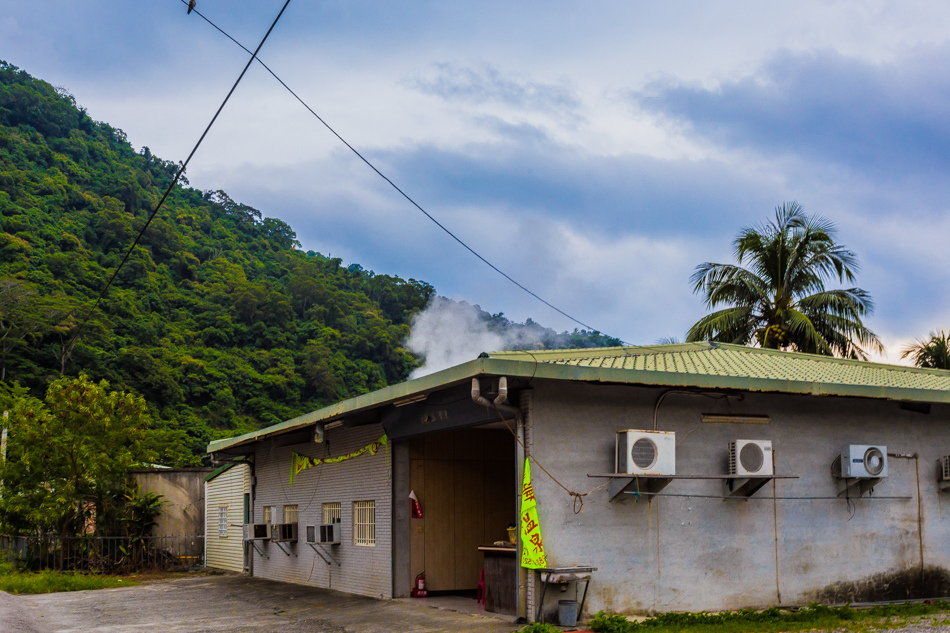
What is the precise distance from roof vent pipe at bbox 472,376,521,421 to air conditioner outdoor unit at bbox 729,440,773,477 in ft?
10.3

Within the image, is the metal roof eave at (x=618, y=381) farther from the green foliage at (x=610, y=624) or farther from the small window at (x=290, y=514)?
the small window at (x=290, y=514)

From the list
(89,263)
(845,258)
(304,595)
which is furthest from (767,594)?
(89,263)

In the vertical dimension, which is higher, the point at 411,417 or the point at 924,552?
the point at 411,417

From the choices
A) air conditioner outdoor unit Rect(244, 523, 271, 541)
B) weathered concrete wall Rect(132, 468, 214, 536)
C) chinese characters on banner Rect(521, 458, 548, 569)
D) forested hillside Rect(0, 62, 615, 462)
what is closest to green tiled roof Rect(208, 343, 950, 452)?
chinese characters on banner Rect(521, 458, 548, 569)

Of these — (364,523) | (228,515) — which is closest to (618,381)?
(364,523)

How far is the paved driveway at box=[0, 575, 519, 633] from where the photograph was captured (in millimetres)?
12320

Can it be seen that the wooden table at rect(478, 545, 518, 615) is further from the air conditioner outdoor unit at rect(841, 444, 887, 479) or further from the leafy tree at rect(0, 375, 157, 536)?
the leafy tree at rect(0, 375, 157, 536)

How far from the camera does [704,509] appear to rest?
12.5m

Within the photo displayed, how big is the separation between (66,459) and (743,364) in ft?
56.3

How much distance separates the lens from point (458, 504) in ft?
53.5

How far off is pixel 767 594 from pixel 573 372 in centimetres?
450

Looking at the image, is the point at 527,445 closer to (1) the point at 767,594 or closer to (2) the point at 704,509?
(2) the point at 704,509

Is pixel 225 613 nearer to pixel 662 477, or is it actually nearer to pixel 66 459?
pixel 662 477

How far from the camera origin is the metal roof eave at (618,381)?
10984 millimetres
